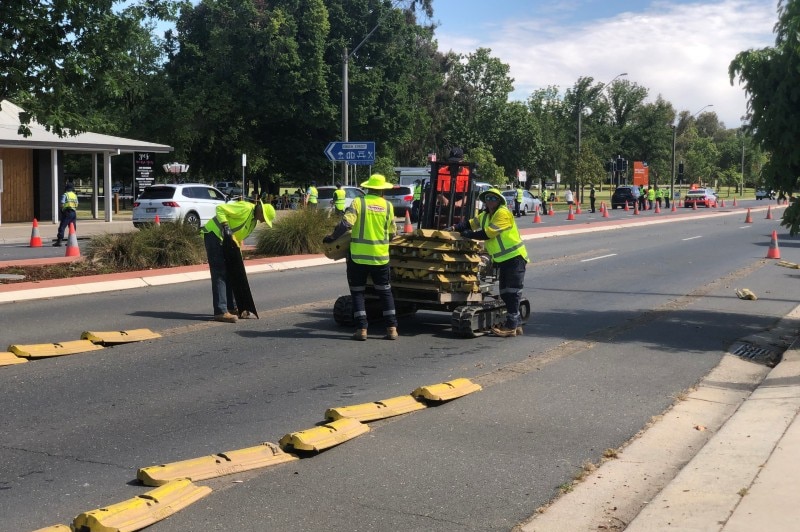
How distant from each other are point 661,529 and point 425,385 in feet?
12.3

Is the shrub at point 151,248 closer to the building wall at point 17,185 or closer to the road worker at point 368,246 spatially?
the road worker at point 368,246

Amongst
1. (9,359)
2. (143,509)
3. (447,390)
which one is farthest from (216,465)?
(9,359)

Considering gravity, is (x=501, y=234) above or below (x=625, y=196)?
below

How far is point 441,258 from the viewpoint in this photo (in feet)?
34.8

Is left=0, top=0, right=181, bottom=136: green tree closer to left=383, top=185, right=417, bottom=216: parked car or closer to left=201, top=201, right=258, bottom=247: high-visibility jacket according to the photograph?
left=201, top=201, right=258, bottom=247: high-visibility jacket

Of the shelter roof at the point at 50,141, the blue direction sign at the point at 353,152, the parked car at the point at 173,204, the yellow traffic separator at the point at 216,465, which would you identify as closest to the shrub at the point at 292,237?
the blue direction sign at the point at 353,152

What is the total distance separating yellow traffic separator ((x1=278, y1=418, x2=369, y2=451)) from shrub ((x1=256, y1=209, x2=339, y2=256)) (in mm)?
14124

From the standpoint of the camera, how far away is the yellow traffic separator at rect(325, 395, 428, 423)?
6934 millimetres

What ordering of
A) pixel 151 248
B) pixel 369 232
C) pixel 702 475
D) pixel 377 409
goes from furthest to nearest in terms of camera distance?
pixel 151 248 → pixel 369 232 → pixel 377 409 → pixel 702 475

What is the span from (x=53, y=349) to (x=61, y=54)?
693 cm

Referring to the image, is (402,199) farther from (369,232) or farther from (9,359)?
(9,359)

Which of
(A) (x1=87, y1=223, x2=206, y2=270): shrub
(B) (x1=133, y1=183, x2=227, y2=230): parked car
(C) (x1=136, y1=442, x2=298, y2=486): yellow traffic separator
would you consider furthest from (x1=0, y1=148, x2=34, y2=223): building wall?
(C) (x1=136, y1=442, x2=298, y2=486): yellow traffic separator

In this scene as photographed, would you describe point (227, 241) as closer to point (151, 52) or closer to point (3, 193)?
point (3, 193)

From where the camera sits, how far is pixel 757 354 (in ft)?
34.6
